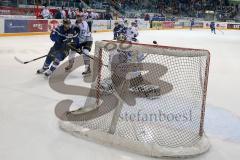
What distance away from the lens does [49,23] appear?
17.1m

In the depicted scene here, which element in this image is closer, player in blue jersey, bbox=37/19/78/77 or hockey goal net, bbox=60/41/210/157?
hockey goal net, bbox=60/41/210/157

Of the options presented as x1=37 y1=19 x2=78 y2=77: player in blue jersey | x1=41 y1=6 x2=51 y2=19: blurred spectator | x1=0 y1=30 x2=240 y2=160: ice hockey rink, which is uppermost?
x1=41 y1=6 x2=51 y2=19: blurred spectator

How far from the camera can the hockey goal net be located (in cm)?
378

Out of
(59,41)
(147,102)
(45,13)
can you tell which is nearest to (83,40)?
(59,41)

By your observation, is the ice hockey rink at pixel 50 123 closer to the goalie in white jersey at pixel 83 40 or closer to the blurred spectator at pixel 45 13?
the goalie in white jersey at pixel 83 40

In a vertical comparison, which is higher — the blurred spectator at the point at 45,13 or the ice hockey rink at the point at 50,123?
the blurred spectator at the point at 45,13

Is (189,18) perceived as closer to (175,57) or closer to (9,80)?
(9,80)

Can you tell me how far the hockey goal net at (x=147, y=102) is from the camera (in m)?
3.78

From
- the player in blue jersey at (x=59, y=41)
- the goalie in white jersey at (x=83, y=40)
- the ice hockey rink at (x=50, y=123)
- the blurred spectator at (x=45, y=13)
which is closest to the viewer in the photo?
the ice hockey rink at (x=50, y=123)

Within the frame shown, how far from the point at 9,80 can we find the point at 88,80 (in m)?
1.38

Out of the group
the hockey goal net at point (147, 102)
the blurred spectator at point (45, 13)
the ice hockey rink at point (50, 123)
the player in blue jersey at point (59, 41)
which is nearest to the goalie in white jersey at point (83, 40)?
the player in blue jersey at point (59, 41)

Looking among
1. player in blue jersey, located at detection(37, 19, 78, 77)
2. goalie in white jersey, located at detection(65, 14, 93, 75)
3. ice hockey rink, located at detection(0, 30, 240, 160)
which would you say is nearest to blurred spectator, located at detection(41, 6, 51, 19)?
ice hockey rink, located at detection(0, 30, 240, 160)

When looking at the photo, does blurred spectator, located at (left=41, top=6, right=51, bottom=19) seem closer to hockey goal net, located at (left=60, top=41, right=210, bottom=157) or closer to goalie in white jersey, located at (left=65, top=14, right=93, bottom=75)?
goalie in white jersey, located at (left=65, top=14, right=93, bottom=75)

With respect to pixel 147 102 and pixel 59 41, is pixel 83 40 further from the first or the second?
pixel 147 102
